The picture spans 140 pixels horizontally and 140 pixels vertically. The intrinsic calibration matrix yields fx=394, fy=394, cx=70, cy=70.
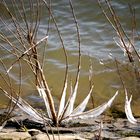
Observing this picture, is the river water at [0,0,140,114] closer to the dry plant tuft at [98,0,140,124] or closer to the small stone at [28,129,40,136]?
the dry plant tuft at [98,0,140,124]

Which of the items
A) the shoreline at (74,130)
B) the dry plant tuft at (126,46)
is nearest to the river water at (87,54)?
the dry plant tuft at (126,46)

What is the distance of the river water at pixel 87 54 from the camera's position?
545 centimetres

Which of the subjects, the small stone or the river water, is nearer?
the small stone

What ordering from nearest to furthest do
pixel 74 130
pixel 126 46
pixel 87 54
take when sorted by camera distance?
pixel 126 46, pixel 74 130, pixel 87 54

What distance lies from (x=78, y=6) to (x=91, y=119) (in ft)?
14.7

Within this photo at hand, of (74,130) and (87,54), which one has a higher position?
(74,130)

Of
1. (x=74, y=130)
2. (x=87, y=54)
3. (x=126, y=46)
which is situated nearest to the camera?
(x=126, y=46)

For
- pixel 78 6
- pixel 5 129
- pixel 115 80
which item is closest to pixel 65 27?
pixel 78 6

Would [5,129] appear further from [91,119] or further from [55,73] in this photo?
[55,73]

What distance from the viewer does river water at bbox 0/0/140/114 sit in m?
5.45

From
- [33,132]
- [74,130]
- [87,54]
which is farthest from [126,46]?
[87,54]

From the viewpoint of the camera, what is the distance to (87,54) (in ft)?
20.6

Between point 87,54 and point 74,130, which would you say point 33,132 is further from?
point 87,54

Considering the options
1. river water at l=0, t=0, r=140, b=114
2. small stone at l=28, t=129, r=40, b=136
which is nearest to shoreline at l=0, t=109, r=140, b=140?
small stone at l=28, t=129, r=40, b=136
